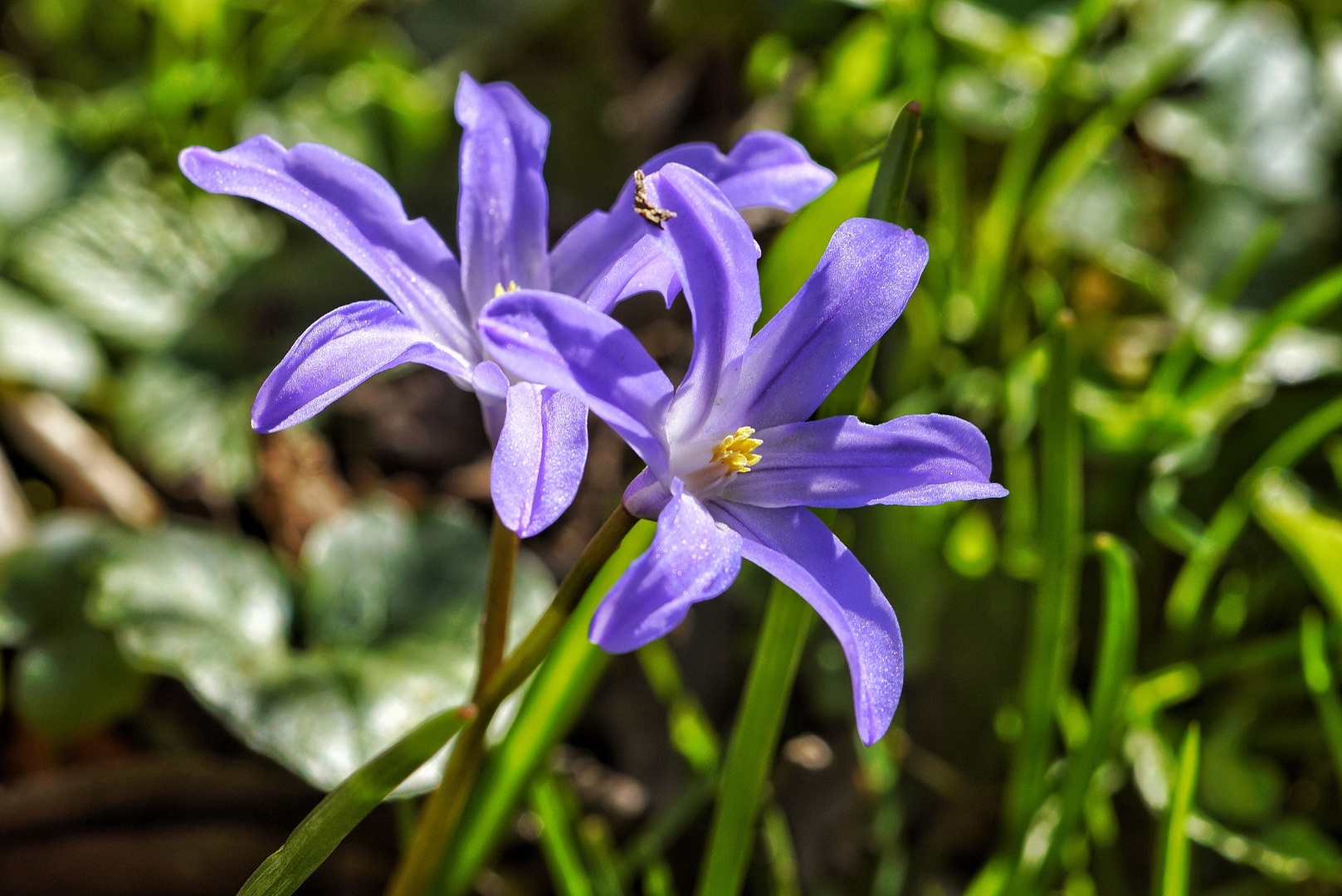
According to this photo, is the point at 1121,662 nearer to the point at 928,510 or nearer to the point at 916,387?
the point at 928,510

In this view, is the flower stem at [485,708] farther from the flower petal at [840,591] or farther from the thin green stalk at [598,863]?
the thin green stalk at [598,863]

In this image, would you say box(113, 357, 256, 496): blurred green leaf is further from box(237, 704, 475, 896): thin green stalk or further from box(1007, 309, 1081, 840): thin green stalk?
box(1007, 309, 1081, 840): thin green stalk

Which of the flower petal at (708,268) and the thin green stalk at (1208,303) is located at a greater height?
the flower petal at (708,268)

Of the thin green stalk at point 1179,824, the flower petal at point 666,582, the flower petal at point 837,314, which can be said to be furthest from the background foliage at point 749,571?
the flower petal at point 666,582

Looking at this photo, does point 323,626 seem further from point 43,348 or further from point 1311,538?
point 1311,538

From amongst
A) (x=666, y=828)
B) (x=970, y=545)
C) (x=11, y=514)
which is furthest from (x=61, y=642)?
(x=970, y=545)
